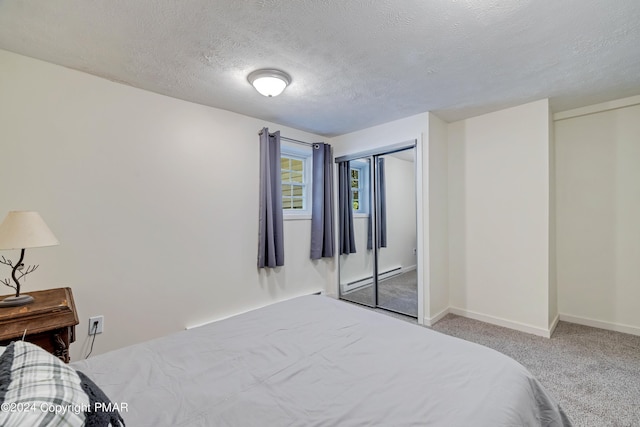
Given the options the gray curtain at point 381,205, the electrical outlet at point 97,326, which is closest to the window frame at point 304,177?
the gray curtain at point 381,205

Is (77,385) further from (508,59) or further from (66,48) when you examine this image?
(508,59)

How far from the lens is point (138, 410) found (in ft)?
2.92

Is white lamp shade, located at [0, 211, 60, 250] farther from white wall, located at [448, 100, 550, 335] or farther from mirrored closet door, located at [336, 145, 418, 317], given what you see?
white wall, located at [448, 100, 550, 335]

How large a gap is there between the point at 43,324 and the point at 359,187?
3238 millimetres

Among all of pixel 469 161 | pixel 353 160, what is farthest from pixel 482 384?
pixel 353 160

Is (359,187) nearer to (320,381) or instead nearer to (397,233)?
(397,233)

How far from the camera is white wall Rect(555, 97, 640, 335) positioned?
2.71m

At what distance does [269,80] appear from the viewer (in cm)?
209

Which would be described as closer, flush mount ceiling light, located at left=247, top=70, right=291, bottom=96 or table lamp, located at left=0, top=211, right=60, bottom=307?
table lamp, located at left=0, top=211, right=60, bottom=307

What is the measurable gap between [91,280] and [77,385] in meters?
Answer: 1.87

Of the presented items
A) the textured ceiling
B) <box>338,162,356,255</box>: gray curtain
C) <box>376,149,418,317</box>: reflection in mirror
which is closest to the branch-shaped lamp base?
the textured ceiling

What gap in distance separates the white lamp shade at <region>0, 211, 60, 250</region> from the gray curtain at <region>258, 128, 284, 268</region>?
174 centimetres

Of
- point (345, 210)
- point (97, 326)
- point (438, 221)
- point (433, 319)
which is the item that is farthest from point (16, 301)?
point (438, 221)

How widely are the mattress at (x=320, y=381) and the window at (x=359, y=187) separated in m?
2.44
